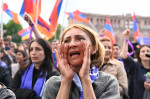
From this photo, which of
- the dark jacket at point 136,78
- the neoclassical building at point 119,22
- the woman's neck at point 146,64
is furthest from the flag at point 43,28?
the neoclassical building at point 119,22

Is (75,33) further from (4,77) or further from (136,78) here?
(136,78)

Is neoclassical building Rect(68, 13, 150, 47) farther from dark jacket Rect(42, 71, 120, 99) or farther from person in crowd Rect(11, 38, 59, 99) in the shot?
dark jacket Rect(42, 71, 120, 99)

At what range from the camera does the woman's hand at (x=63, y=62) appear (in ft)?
5.93

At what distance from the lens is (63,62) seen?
184 cm

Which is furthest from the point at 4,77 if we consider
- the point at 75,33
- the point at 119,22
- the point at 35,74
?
the point at 119,22

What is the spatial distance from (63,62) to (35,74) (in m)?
1.65

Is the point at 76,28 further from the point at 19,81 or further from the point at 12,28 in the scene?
the point at 12,28

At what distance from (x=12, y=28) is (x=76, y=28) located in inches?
2705

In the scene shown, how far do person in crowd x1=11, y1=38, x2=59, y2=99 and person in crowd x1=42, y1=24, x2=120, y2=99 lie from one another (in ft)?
3.74

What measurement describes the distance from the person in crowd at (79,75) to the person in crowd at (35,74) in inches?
44.9

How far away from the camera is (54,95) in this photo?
194 centimetres

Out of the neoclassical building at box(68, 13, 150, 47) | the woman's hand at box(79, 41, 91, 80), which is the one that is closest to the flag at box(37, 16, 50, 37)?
the woman's hand at box(79, 41, 91, 80)

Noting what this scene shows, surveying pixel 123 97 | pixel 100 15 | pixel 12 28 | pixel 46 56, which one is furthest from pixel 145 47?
pixel 12 28

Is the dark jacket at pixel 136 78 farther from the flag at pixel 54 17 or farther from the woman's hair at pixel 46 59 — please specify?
the flag at pixel 54 17
